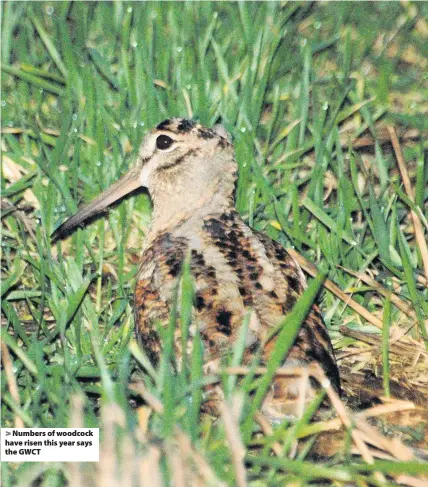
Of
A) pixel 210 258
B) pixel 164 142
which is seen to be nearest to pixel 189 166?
pixel 164 142

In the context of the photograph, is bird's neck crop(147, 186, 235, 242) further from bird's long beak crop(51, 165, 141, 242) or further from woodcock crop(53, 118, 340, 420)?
bird's long beak crop(51, 165, 141, 242)

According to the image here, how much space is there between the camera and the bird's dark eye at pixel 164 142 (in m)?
4.83

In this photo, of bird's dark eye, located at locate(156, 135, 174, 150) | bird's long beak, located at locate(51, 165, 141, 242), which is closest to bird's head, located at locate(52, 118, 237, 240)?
bird's dark eye, located at locate(156, 135, 174, 150)

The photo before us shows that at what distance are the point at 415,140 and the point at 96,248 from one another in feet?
6.84

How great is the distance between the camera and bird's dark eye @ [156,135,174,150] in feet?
15.8

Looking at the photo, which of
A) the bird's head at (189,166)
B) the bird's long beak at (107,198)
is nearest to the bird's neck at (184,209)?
the bird's head at (189,166)

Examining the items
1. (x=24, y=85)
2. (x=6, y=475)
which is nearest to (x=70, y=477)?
(x=6, y=475)

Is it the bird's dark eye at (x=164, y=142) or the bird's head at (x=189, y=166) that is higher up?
the bird's dark eye at (x=164, y=142)

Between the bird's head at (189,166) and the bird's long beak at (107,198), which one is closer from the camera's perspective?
the bird's head at (189,166)

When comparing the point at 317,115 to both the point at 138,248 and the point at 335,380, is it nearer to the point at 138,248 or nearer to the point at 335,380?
the point at 138,248

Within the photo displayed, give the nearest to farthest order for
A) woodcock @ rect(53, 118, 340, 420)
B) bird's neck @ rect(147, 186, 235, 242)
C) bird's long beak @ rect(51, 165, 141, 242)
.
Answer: woodcock @ rect(53, 118, 340, 420)
bird's neck @ rect(147, 186, 235, 242)
bird's long beak @ rect(51, 165, 141, 242)

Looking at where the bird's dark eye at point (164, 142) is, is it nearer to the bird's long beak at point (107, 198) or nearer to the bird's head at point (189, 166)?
the bird's head at point (189, 166)

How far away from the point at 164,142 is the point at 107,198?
0.43 meters

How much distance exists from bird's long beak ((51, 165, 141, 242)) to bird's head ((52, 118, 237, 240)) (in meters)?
0.16
